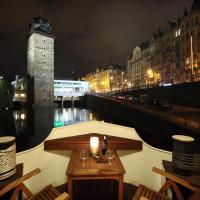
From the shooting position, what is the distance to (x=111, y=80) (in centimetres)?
10050

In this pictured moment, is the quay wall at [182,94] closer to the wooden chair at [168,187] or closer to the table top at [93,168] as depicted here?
the wooden chair at [168,187]

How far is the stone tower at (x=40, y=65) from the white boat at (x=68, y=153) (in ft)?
180

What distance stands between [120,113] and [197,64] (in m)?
22.4

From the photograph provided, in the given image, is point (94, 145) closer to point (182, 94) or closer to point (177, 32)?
point (182, 94)

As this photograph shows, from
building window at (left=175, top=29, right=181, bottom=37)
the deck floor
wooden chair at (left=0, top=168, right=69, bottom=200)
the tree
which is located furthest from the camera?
building window at (left=175, top=29, right=181, bottom=37)

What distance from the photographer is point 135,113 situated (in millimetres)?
29344

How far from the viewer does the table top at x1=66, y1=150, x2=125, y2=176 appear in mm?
3264

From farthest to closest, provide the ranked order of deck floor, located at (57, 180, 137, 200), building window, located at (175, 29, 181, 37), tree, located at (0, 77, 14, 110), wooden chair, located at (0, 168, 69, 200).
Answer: building window, located at (175, 29, 181, 37) → tree, located at (0, 77, 14, 110) → deck floor, located at (57, 180, 137, 200) → wooden chair, located at (0, 168, 69, 200)

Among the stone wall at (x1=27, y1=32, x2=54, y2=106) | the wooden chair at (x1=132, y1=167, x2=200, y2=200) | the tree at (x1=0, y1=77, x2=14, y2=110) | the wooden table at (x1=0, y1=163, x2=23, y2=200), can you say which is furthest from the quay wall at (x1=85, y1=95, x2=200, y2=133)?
the tree at (x1=0, y1=77, x2=14, y2=110)

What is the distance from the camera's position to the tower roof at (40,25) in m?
60.7

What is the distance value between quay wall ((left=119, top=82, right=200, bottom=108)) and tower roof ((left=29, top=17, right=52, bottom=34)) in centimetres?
4480

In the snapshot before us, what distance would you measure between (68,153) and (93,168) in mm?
1972

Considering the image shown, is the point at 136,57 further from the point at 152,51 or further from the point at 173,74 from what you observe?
the point at 173,74

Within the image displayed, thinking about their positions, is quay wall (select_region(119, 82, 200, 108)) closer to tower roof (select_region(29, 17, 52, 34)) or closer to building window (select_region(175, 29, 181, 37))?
building window (select_region(175, 29, 181, 37))
